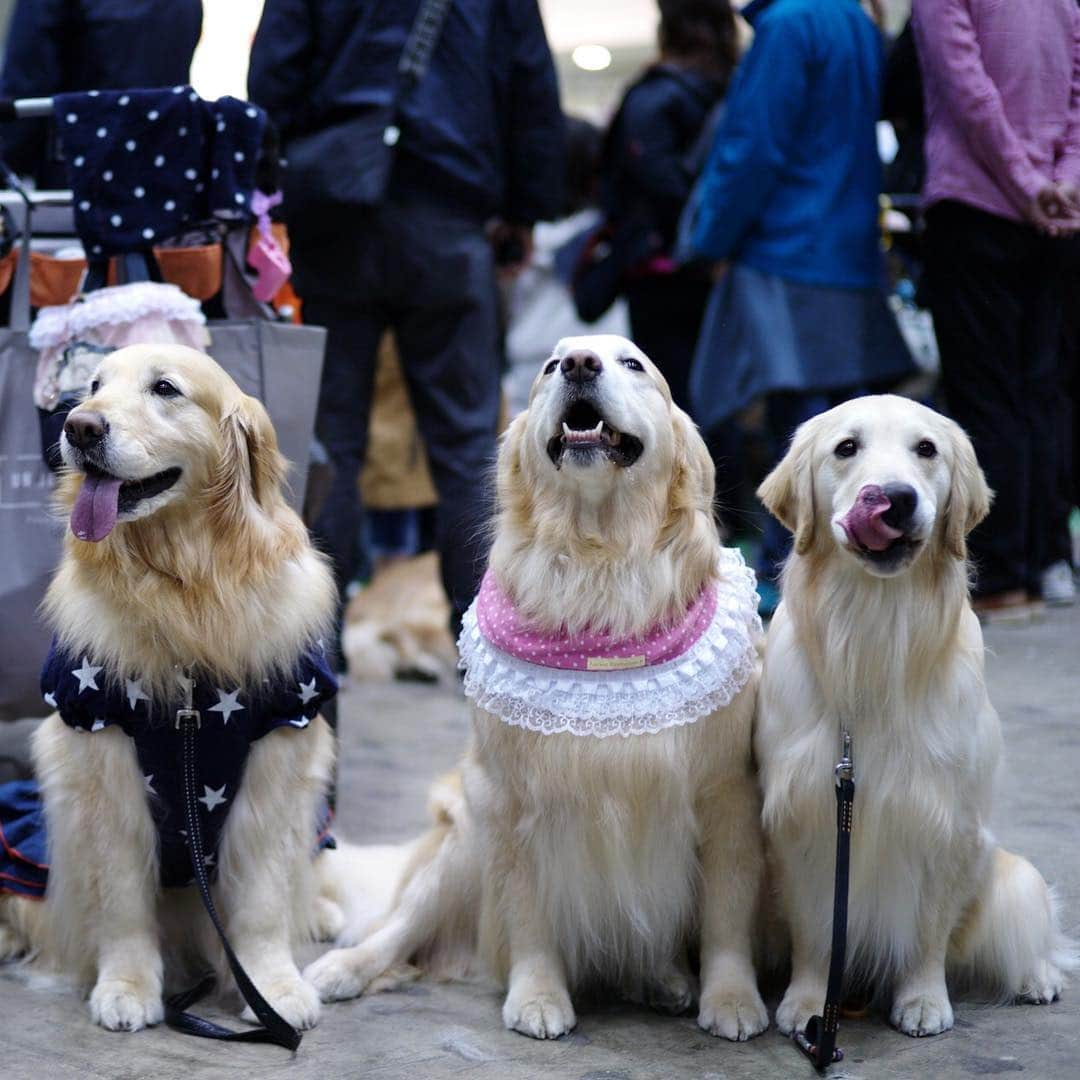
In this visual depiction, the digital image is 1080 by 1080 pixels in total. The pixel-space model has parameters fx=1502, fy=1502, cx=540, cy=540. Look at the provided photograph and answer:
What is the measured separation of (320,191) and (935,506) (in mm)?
2551

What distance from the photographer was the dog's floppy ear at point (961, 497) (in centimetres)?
252

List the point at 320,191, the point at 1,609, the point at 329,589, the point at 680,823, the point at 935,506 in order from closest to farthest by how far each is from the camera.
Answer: the point at 935,506 → the point at 680,823 → the point at 329,589 → the point at 1,609 → the point at 320,191

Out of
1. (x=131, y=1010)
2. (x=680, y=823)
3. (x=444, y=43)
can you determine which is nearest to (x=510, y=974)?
(x=680, y=823)

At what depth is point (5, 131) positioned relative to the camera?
159 inches

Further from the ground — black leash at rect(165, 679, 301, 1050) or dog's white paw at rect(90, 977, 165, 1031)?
black leash at rect(165, 679, 301, 1050)

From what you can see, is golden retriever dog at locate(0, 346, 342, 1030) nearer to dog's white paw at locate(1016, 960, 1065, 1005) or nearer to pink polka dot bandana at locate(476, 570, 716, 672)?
pink polka dot bandana at locate(476, 570, 716, 672)

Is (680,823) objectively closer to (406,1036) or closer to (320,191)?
(406,1036)

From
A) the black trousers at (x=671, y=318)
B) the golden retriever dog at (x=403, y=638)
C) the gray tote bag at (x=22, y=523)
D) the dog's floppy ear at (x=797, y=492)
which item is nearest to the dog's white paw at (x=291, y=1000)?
the gray tote bag at (x=22, y=523)

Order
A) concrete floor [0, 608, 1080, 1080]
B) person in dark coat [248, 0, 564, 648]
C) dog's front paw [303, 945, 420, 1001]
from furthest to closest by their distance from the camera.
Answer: person in dark coat [248, 0, 564, 648] → dog's front paw [303, 945, 420, 1001] → concrete floor [0, 608, 1080, 1080]

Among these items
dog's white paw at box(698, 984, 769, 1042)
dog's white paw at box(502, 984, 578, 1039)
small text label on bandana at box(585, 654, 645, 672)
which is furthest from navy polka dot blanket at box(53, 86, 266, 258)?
dog's white paw at box(698, 984, 769, 1042)

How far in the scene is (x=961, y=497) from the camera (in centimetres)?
252

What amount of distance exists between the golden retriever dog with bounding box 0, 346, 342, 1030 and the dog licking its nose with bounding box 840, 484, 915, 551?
3.50 feet

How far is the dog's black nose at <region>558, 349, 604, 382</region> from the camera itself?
2.63 metres

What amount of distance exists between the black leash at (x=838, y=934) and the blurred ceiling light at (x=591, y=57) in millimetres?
9387
